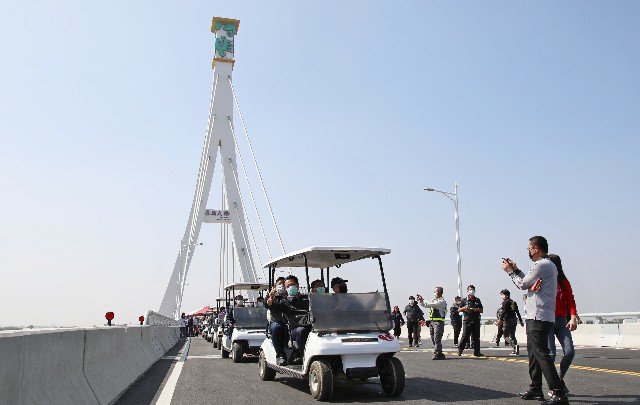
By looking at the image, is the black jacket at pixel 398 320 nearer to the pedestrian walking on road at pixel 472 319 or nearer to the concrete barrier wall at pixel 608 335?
the concrete barrier wall at pixel 608 335

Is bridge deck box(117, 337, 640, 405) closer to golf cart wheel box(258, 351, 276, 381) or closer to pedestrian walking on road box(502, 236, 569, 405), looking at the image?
golf cart wheel box(258, 351, 276, 381)

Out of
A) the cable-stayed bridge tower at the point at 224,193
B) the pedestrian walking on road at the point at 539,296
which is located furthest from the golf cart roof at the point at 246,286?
the cable-stayed bridge tower at the point at 224,193

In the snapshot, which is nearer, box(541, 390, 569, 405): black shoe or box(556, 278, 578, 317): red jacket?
box(541, 390, 569, 405): black shoe

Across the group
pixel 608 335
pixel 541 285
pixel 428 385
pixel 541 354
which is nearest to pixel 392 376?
pixel 428 385

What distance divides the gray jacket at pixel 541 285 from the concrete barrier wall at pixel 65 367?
193 inches

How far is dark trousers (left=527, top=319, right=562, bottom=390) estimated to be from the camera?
6.93m

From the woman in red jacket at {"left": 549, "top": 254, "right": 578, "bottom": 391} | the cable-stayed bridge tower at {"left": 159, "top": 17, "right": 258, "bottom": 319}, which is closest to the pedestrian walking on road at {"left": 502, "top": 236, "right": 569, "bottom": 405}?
the woman in red jacket at {"left": 549, "top": 254, "right": 578, "bottom": 391}

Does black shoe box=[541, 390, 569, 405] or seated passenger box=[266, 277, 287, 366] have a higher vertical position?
seated passenger box=[266, 277, 287, 366]

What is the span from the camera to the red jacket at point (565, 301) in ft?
26.2

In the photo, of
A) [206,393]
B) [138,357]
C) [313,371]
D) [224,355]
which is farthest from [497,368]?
[224,355]

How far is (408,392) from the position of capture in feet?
28.2

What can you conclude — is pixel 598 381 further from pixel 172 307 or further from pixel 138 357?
pixel 172 307

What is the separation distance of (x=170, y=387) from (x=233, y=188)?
32.5m

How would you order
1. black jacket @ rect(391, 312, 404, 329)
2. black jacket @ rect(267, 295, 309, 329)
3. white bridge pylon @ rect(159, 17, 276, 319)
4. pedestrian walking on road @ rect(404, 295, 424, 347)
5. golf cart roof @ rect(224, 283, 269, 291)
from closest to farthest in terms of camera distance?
black jacket @ rect(267, 295, 309, 329), golf cart roof @ rect(224, 283, 269, 291), pedestrian walking on road @ rect(404, 295, 424, 347), black jacket @ rect(391, 312, 404, 329), white bridge pylon @ rect(159, 17, 276, 319)
